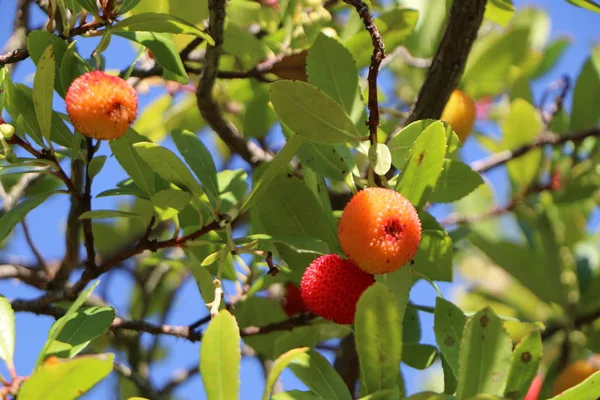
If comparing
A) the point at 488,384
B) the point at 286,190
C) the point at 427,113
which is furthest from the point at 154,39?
the point at 488,384

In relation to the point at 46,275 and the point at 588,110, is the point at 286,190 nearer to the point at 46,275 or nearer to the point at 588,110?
the point at 46,275

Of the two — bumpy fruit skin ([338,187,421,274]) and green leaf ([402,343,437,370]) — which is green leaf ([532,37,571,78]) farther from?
bumpy fruit skin ([338,187,421,274])

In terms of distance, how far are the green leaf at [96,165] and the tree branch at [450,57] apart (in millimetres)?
551

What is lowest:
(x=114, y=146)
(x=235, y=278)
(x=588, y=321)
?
(x=588, y=321)

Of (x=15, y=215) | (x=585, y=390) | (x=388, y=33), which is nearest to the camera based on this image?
(x=585, y=390)

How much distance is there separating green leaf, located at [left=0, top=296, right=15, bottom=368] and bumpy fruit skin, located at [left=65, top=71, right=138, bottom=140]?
263mm

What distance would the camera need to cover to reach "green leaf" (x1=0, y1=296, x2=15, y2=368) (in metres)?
0.97

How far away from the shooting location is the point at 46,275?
70.0 inches

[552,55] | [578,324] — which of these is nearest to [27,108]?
[578,324]

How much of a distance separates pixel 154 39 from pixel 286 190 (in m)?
0.33

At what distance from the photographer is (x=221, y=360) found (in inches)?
33.7

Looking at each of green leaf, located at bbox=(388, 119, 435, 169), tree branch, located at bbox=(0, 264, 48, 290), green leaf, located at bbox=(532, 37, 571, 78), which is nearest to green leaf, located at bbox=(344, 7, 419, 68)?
green leaf, located at bbox=(388, 119, 435, 169)

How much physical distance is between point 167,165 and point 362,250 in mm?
312

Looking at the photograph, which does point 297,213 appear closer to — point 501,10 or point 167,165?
point 167,165
